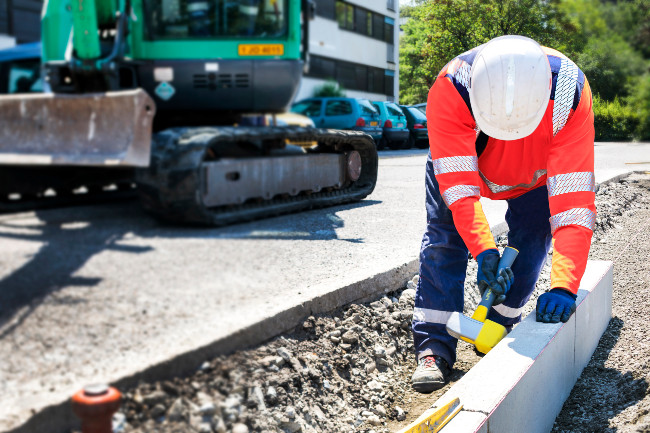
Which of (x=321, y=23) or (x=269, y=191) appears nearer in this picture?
Result: (x=269, y=191)

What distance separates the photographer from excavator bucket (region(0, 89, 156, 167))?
81 cm

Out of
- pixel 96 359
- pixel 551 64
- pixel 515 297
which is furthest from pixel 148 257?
pixel 515 297

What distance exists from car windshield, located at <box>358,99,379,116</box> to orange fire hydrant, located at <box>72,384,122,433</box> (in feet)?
2.74

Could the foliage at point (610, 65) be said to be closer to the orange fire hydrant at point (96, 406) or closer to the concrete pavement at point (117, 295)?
the concrete pavement at point (117, 295)

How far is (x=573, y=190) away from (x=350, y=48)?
130 cm

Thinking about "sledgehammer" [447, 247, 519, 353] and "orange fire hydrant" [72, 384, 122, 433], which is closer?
"orange fire hydrant" [72, 384, 122, 433]

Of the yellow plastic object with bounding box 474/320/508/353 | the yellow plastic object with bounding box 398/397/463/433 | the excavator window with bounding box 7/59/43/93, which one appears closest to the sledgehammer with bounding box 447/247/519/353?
the yellow plastic object with bounding box 474/320/508/353

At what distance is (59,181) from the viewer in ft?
2.77

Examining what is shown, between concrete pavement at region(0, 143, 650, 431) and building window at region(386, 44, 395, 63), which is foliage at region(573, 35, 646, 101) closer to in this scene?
building window at region(386, 44, 395, 63)

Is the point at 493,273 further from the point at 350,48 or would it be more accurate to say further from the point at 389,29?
the point at 350,48

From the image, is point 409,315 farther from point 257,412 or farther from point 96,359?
point 96,359

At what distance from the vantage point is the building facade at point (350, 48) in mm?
1184

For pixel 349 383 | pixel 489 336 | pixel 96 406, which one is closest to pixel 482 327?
pixel 489 336

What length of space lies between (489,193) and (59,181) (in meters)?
2.12
